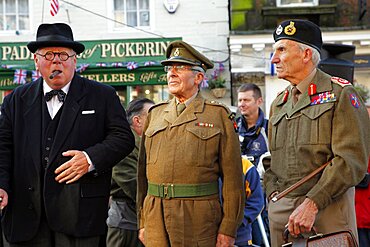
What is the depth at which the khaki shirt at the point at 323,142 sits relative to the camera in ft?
9.79

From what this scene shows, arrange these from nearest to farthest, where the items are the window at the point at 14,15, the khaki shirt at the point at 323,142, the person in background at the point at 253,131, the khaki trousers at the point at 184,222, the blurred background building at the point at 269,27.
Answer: the khaki shirt at the point at 323,142 → the khaki trousers at the point at 184,222 → the person in background at the point at 253,131 → the blurred background building at the point at 269,27 → the window at the point at 14,15

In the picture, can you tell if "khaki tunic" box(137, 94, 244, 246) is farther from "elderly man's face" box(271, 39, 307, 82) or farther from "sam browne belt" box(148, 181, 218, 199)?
"elderly man's face" box(271, 39, 307, 82)

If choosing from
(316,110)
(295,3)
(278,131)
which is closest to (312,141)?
(316,110)

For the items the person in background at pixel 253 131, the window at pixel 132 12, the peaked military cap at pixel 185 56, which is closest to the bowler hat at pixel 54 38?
the peaked military cap at pixel 185 56

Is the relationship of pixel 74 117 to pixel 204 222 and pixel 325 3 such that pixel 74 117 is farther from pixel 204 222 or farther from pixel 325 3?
pixel 325 3

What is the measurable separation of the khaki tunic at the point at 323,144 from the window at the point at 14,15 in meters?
11.7

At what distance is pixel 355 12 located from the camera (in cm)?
1286

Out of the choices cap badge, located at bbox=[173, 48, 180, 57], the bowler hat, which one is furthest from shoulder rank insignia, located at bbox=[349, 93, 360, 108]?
the bowler hat

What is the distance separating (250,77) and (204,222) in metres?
9.70

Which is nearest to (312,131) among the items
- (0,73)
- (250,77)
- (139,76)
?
(250,77)

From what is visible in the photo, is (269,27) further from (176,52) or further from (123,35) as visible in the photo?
(176,52)

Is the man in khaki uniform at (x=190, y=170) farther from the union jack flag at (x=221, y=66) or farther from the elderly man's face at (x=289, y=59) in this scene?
the union jack flag at (x=221, y=66)

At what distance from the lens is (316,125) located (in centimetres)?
312

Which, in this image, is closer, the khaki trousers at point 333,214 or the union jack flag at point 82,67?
the khaki trousers at point 333,214
